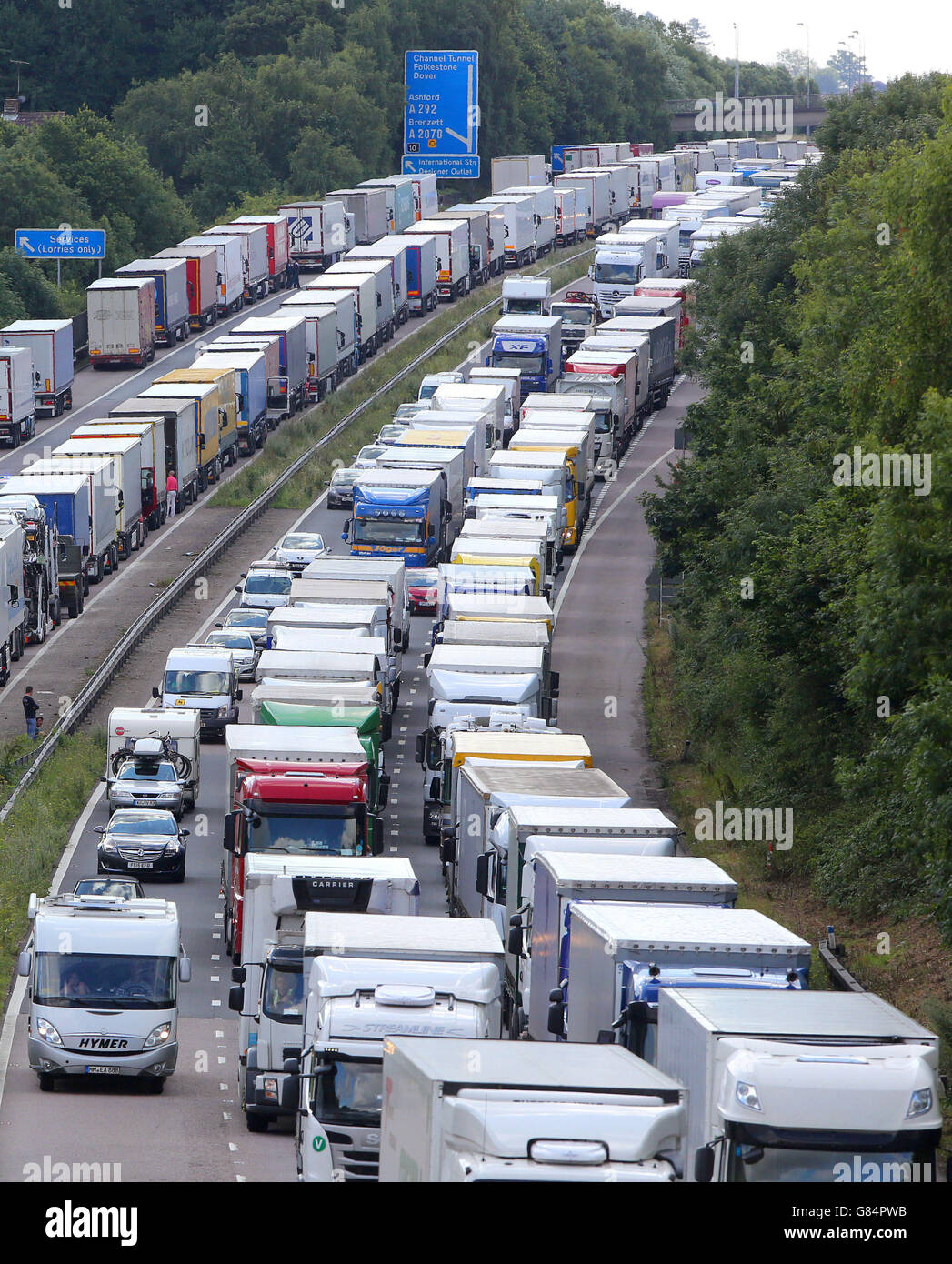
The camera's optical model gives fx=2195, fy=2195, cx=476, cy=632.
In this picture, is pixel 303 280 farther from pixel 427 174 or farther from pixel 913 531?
pixel 913 531

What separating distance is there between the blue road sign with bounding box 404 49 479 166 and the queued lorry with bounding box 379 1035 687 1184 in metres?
97.9

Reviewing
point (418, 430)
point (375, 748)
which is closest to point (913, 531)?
point (375, 748)

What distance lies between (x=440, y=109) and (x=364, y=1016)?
313ft

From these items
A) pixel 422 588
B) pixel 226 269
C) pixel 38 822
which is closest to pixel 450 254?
pixel 226 269

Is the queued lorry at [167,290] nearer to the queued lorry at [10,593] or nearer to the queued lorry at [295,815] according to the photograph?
the queued lorry at [10,593]

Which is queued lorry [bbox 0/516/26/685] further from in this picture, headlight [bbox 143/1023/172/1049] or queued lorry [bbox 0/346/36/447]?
headlight [bbox 143/1023/172/1049]

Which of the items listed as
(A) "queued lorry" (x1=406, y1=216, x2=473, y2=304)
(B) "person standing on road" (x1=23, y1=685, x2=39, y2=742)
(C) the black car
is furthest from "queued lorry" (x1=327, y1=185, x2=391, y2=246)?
(C) the black car

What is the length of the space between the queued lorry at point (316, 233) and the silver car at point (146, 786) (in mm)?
71138

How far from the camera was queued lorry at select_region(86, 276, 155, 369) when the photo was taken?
86.3m

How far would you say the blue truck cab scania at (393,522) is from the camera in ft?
185

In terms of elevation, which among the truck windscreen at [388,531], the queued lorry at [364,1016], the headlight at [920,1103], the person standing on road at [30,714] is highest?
the headlight at [920,1103]

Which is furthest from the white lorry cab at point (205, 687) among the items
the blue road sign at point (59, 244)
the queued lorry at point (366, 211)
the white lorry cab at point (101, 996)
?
the queued lorry at point (366, 211)

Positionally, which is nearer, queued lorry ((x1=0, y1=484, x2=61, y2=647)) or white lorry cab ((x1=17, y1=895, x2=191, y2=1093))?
white lorry cab ((x1=17, y1=895, x2=191, y2=1093))

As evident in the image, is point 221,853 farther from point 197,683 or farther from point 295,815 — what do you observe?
point 197,683
